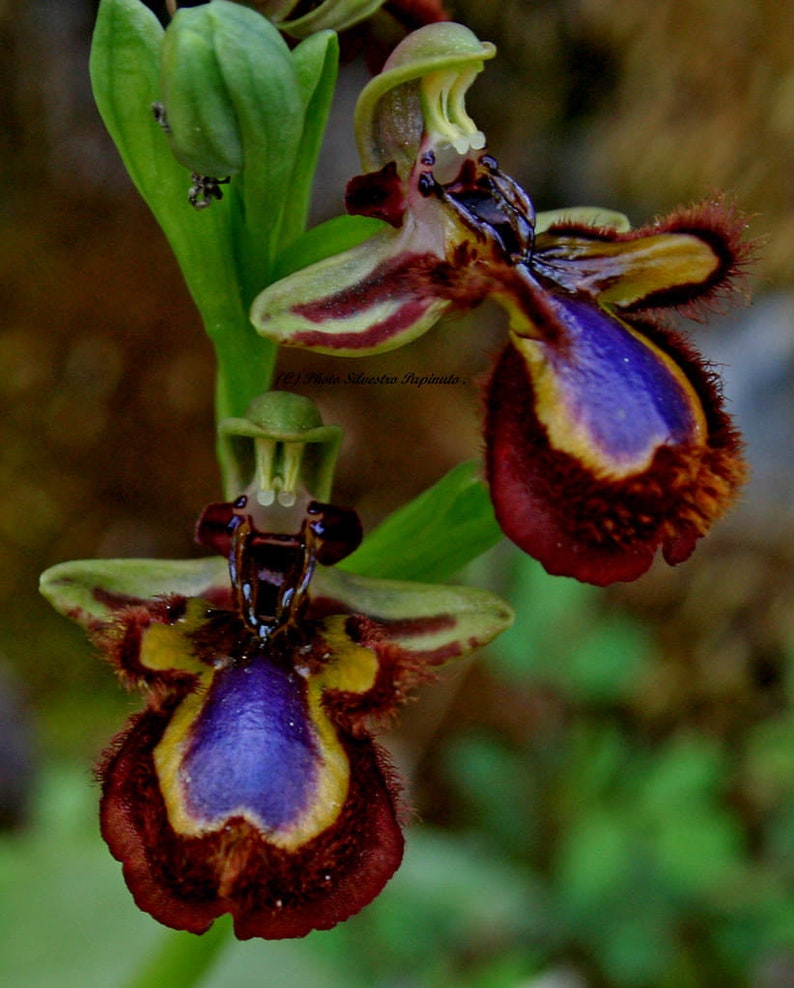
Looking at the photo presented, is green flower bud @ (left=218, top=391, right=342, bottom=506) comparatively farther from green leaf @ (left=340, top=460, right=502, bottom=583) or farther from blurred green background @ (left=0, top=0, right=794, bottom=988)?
blurred green background @ (left=0, top=0, right=794, bottom=988)

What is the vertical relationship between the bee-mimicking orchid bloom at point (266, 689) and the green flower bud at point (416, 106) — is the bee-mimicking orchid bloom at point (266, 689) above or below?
below

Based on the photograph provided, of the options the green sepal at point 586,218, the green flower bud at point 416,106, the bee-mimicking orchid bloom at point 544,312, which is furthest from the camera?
the green sepal at point 586,218

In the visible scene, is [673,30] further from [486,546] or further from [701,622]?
[486,546]

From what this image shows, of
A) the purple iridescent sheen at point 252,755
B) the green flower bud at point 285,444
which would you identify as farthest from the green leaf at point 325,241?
the purple iridescent sheen at point 252,755

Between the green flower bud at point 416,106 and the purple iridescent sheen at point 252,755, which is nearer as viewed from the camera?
the purple iridescent sheen at point 252,755

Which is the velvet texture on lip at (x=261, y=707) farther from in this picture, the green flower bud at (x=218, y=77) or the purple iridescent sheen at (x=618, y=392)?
the green flower bud at (x=218, y=77)

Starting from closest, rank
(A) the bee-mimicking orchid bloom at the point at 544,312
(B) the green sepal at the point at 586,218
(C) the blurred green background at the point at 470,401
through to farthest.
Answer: (A) the bee-mimicking orchid bloom at the point at 544,312 → (B) the green sepal at the point at 586,218 → (C) the blurred green background at the point at 470,401

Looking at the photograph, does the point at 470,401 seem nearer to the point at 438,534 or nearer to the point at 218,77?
the point at 438,534
